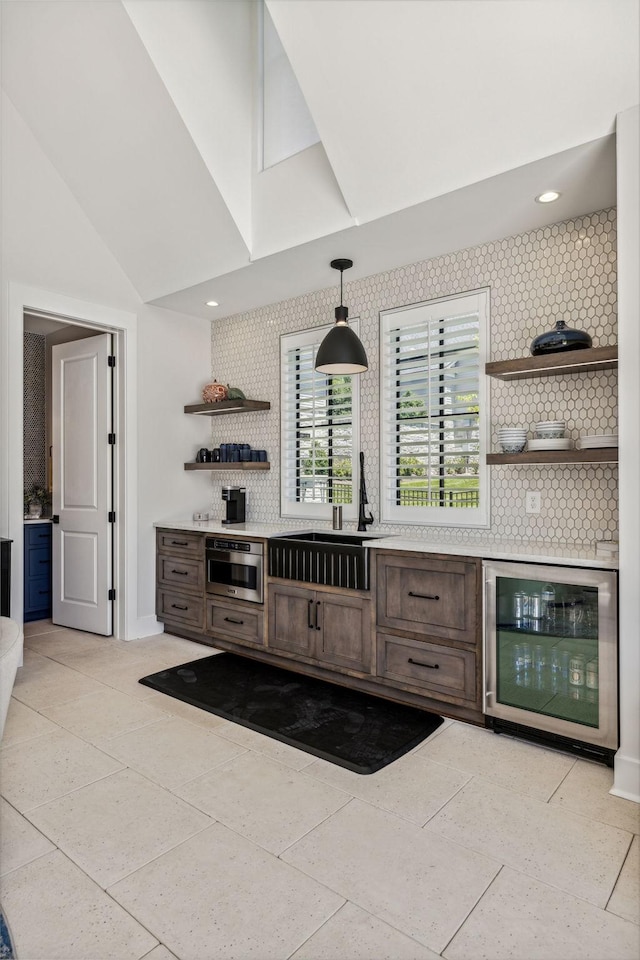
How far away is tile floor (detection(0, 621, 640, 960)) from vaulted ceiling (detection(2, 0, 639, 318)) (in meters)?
2.81

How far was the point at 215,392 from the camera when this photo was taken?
16.5 ft

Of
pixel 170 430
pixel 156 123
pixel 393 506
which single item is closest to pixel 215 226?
pixel 156 123

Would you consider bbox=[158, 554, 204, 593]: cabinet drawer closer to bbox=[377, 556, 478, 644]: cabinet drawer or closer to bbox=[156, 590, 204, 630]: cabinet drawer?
bbox=[156, 590, 204, 630]: cabinet drawer

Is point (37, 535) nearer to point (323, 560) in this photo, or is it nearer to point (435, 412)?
point (323, 560)

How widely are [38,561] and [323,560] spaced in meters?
3.23

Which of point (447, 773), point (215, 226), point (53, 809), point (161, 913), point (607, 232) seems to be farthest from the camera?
point (215, 226)

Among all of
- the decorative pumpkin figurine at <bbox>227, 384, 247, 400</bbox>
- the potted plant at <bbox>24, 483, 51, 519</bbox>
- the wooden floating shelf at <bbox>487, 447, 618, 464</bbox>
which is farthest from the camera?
the potted plant at <bbox>24, 483, 51, 519</bbox>

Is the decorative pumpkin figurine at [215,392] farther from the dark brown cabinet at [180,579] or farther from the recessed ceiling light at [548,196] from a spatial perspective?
the recessed ceiling light at [548,196]

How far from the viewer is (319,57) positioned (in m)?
2.84

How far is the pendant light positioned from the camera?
3.59m

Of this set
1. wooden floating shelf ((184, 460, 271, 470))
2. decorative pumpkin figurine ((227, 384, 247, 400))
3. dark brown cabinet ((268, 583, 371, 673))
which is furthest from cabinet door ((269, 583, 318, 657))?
decorative pumpkin figurine ((227, 384, 247, 400))

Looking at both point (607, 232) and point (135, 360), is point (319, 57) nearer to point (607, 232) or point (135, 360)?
point (607, 232)

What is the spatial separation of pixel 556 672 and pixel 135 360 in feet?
12.7

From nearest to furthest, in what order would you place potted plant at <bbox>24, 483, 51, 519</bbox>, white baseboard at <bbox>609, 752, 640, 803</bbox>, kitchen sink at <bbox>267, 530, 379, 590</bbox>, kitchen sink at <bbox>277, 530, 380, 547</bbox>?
white baseboard at <bbox>609, 752, 640, 803</bbox> < kitchen sink at <bbox>267, 530, 379, 590</bbox> < kitchen sink at <bbox>277, 530, 380, 547</bbox> < potted plant at <bbox>24, 483, 51, 519</bbox>
